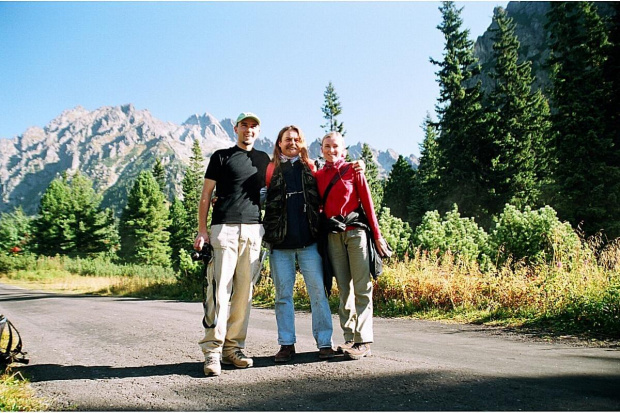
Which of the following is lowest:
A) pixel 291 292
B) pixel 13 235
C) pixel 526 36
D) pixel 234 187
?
pixel 291 292

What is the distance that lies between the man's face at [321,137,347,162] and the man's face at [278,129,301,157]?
0.29 metres

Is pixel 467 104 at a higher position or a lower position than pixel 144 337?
higher

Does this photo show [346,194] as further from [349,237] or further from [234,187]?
[234,187]

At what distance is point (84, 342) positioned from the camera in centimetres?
551

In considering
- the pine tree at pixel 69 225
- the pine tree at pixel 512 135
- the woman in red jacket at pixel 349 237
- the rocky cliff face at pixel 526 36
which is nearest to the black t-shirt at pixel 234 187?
the woman in red jacket at pixel 349 237

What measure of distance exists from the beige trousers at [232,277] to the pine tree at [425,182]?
39673 millimetres

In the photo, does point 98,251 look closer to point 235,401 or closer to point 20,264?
point 20,264

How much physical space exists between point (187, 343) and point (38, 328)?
13.1 ft

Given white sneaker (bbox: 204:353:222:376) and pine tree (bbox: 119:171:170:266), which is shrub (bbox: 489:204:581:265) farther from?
pine tree (bbox: 119:171:170:266)

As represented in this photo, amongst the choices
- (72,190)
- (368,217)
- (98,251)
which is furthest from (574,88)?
(72,190)

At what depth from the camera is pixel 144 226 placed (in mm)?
54000

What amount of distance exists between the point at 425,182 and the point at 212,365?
46.8m

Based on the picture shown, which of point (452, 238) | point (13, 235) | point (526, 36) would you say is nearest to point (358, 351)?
point (452, 238)

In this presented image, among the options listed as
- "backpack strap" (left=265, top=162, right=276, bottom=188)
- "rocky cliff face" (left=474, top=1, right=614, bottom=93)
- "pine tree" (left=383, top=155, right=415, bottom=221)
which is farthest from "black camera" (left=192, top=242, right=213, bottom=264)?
"rocky cliff face" (left=474, top=1, right=614, bottom=93)
